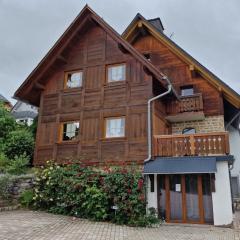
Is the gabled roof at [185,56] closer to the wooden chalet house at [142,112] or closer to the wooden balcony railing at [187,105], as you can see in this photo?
the wooden chalet house at [142,112]

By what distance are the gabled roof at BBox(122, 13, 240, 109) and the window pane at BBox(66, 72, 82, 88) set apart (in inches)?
173

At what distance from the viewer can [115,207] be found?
39.4 feet

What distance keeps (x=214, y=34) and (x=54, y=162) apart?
2800cm

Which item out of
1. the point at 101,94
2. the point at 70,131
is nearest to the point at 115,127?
the point at 101,94

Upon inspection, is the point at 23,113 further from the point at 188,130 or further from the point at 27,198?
the point at 188,130

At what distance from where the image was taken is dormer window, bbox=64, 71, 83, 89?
52.6ft

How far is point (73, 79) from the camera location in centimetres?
1630

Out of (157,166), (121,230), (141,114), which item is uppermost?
(141,114)

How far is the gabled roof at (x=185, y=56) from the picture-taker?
591 inches

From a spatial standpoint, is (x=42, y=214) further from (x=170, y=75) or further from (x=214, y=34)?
(x=214, y=34)

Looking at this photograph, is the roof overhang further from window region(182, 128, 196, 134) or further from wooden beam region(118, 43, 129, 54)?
wooden beam region(118, 43, 129, 54)

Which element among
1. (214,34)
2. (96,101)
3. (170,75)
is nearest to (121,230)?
(96,101)

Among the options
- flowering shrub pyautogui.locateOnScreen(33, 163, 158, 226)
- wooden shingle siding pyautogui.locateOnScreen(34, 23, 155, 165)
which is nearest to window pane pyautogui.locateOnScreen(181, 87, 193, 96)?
wooden shingle siding pyautogui.locateOnScreen(34, 23, 155, 165)

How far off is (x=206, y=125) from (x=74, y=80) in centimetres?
733
